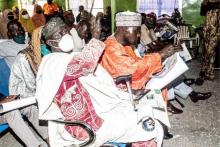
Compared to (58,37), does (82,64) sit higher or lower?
lower

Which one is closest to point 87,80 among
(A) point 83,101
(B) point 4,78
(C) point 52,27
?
(A) point 83,101

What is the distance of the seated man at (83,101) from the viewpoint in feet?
7.87

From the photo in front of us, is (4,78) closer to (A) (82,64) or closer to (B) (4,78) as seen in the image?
(B) (4,78)

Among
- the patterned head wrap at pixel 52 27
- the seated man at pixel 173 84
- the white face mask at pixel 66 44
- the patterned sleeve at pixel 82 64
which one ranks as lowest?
the seated man at pixel 173 84

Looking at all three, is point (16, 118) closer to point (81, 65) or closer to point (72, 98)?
point (72, 98)

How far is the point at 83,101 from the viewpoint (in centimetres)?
252

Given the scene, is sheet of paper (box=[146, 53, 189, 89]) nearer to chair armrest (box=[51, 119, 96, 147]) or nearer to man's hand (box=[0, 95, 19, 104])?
chair armrest (box=[51, 119, 96, 147])

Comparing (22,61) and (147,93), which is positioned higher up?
(22,61)

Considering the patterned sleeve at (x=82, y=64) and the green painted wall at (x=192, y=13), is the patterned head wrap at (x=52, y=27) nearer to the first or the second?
the patterned sleeve at (x=82, y=64)

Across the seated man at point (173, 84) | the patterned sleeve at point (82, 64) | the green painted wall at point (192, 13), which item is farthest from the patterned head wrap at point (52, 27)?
the green painted wall at point (192, 13)

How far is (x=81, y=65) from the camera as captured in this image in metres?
2.37

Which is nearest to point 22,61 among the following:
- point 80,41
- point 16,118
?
point 16,118

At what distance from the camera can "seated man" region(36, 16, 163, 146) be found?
94.4 inches

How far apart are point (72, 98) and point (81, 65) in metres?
0.28
